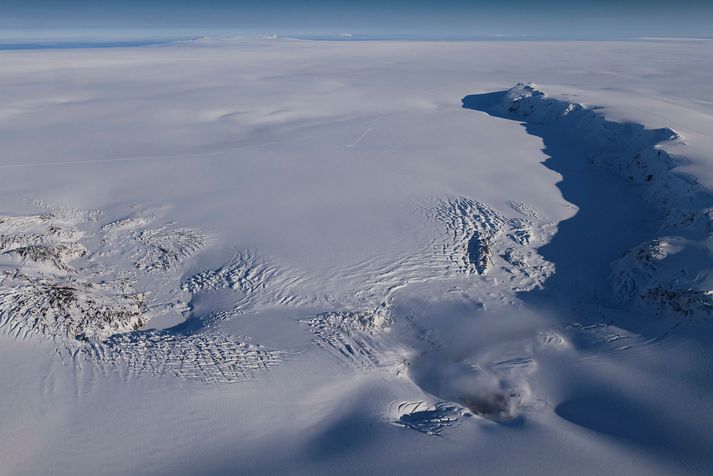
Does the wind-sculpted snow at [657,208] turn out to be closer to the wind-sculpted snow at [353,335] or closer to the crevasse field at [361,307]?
the crevasse field at [361,307]

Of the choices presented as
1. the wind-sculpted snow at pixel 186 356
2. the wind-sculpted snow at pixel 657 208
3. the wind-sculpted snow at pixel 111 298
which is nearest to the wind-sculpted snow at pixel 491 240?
the wind-sculpted snow at pixel 657 208

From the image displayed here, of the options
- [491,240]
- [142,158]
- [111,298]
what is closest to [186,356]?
[111,298]

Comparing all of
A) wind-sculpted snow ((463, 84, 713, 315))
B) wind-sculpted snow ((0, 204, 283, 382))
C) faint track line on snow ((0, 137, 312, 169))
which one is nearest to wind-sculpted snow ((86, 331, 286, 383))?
wind-sculpted snow ((0, 204, 283, 382))

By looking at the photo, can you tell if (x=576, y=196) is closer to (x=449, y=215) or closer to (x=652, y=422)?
(x=449, y=215)

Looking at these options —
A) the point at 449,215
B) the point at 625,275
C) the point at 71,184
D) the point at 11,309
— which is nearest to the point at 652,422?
the point at 625,275

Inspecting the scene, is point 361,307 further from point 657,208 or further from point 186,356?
point 657,208
